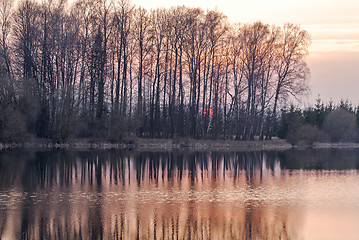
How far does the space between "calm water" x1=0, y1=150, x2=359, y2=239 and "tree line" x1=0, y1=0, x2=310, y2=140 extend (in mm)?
18776

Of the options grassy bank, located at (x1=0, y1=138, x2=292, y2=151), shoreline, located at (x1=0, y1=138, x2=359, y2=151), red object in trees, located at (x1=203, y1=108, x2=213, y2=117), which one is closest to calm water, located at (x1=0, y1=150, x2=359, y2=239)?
shoreline, located at (x1=0, y1=138, x2=359, y2=151)

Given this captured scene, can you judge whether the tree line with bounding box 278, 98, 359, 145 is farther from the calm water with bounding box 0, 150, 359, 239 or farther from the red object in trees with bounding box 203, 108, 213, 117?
the calm water with bounding box 0, 150, 359, 239

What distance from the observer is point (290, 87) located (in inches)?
2552

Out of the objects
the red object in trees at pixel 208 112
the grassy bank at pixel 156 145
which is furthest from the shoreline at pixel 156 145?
the red object in trees at pixel 208 112

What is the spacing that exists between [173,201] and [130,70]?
4542 cm

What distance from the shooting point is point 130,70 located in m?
64.7

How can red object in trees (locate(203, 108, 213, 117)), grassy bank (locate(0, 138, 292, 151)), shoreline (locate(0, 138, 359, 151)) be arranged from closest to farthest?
shoreline (locate(0, 138, 359, 151))
grassy bank (locate(0, 138, 292, 151))
red object in trees (locate(203, 108, 213, 117))

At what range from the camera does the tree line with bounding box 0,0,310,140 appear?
53750 millimetres

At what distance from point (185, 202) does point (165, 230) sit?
5206 millimetres

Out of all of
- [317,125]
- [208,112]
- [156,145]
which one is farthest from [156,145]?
[317,125]

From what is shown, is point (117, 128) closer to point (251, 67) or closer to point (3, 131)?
point (3, 131)

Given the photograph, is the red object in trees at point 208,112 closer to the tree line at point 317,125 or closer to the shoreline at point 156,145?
the shoreline at point 156,145

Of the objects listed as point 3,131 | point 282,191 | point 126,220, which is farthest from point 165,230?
point 3,131

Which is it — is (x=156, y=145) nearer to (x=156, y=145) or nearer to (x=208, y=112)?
(x=156, y=145)
